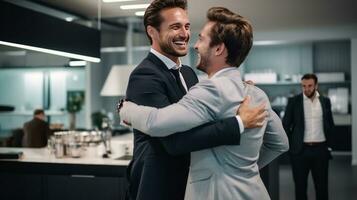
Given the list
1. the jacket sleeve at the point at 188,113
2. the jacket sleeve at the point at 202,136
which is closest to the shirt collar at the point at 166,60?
the jacket sleeve at the point at 202,136

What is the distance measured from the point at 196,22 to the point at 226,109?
668 cm

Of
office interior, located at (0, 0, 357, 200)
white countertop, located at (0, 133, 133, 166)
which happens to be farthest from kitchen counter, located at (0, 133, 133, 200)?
office interior, located at (0, 0, 357, 200)

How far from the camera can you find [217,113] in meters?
1.42

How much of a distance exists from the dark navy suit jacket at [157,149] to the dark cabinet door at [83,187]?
6.31ft

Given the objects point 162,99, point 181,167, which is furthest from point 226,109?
point 181,167

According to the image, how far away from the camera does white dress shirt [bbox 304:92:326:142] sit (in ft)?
15.7

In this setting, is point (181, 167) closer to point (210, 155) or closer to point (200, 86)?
point (210, 155)

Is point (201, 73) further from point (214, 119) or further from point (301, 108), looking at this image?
point (214, 119)

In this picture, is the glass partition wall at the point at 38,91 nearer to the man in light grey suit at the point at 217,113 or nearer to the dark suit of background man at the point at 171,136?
the dark suit of background man at the point at 171,136

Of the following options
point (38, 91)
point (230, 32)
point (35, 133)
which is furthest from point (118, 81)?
point (38, 91)

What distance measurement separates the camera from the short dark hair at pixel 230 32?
4.81ft

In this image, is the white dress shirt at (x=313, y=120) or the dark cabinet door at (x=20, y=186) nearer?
the dark cabinet door at (x=20, y=186)

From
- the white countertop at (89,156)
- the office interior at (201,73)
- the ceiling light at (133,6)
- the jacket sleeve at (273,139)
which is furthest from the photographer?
the office interior at (201,73)

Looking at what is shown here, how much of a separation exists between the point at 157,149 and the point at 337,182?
19.4ft
